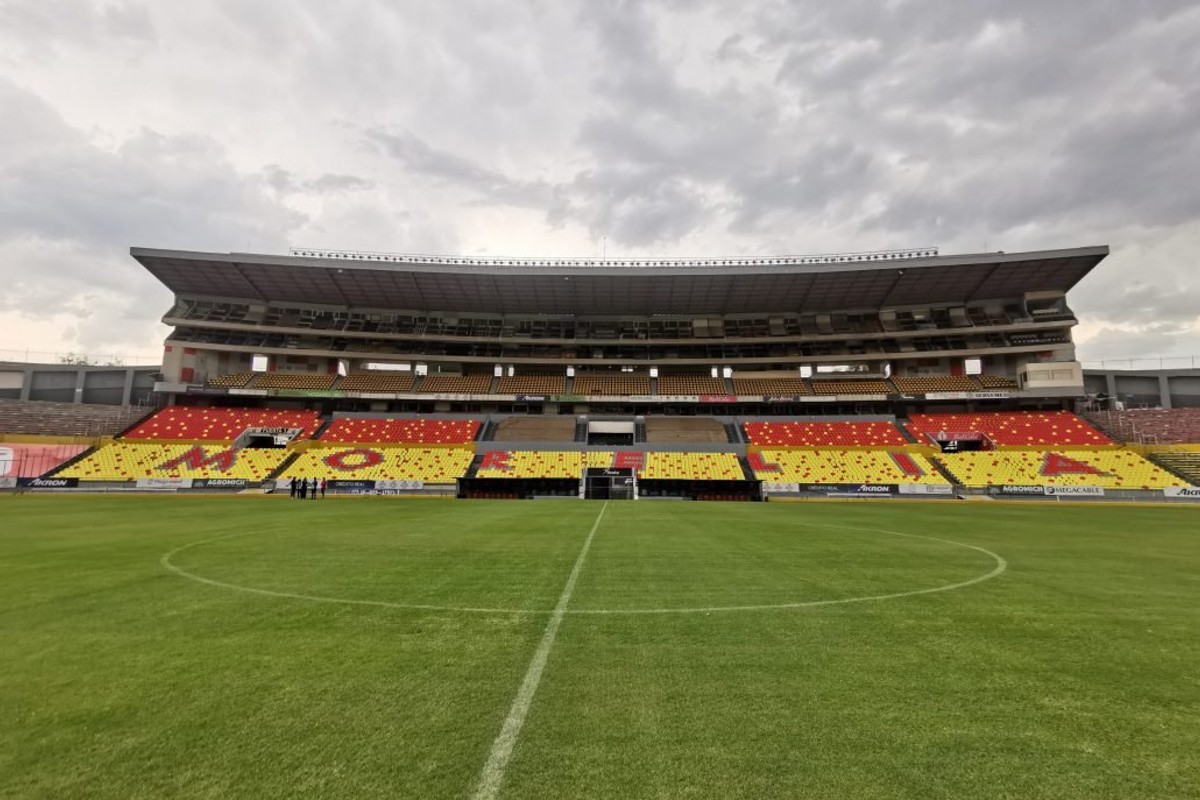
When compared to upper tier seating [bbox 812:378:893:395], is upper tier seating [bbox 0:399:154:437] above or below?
below

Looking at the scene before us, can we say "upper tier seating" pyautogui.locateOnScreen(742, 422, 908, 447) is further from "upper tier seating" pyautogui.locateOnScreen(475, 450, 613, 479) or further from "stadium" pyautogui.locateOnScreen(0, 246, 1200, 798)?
"upper tier seating" pyautogui.locateOnScreen(475, 450, 613, 479)

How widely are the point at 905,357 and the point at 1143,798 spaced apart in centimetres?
5646

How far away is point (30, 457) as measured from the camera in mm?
38250

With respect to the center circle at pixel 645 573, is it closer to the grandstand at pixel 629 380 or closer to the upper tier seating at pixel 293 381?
the grandstand at pixel 629 380

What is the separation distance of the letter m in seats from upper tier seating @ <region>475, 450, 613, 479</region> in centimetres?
1965

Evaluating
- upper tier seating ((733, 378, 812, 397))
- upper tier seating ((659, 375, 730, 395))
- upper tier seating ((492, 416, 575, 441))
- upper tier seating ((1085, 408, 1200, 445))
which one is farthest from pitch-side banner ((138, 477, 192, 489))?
upper tier seating ((1085, 408, 1200, 445))

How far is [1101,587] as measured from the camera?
8.80 meters

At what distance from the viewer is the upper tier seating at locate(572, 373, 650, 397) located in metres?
54.6

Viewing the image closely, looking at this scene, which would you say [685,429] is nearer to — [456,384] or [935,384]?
[456,384]

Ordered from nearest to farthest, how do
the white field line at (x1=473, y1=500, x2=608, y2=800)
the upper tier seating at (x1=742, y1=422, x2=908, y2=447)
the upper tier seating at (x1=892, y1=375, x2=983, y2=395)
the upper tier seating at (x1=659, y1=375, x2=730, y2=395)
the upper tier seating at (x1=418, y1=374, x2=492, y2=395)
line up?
the white field line at (x1=473, y1=500, x2=608, y2=800)
the upper tier seating at (x1=742, y1=422, x2=908, y2=447)
the upper tier seating at (x1=892, y1=375, x2=983, y2=395)
the upper tier seating at (x1=659, y1=375, x2=730, y2=395)
the upper tier seating at (x1=418, y1=374, x2=492, y2=395)

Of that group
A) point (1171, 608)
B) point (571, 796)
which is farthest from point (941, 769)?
point (1171, 608)

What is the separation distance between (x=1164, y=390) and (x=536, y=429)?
6115 cm

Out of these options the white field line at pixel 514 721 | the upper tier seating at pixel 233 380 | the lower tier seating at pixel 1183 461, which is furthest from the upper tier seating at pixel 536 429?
the lower tier seating at pixel 1183 461

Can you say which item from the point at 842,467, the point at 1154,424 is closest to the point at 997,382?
the point at 1154,424
